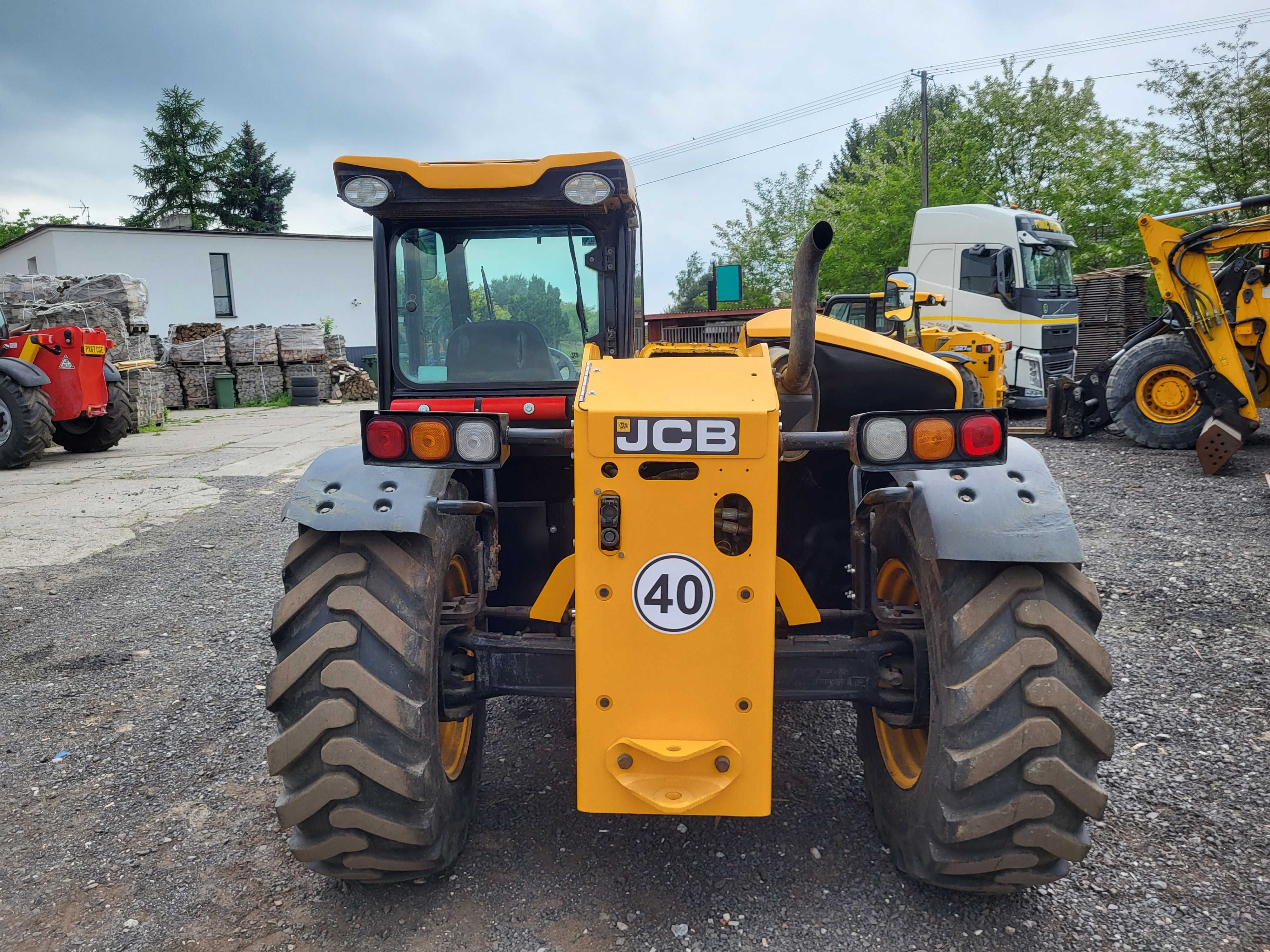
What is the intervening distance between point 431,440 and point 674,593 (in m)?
0.74

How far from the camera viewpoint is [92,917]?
2.56 meters

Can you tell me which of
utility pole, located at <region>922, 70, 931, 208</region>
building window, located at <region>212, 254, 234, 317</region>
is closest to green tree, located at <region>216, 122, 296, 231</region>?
building window, located at <region>212, 254, 234, 317</region>

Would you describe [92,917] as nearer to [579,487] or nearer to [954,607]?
[579,487]

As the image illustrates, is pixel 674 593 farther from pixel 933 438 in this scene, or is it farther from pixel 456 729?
pixel 456 729

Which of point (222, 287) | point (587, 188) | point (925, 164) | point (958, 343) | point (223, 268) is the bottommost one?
point (958, 343)

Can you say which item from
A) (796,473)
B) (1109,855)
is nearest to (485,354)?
(796,473)

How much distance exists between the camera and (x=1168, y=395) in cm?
998

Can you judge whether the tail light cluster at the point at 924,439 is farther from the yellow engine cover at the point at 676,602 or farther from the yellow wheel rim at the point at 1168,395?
the yellow wheel rim at the point at 1168,395

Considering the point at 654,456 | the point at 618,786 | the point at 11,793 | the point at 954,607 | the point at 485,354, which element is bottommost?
the point at 11,793

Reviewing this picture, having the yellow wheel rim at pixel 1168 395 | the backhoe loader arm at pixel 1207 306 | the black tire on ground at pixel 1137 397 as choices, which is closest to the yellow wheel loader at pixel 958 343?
the black tire on ground at pixel 1137 397

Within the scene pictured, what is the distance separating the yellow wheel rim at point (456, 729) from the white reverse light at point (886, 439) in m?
1.27

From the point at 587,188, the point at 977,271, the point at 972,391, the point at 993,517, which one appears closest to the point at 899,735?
the point at 993,517

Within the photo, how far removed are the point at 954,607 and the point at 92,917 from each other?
256 cm

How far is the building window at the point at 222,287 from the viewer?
94.4 ft
